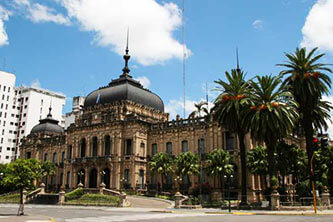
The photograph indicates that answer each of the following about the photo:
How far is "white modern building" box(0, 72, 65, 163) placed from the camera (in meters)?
104

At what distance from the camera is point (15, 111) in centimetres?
10669

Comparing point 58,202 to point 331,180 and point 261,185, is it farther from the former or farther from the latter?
point 331,180

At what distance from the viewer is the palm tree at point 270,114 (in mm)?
35469

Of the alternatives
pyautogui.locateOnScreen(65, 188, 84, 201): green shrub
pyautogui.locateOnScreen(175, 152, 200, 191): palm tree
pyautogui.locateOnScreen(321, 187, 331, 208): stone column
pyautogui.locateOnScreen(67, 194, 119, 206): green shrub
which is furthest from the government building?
pyautogui.locateOnScreen(321, 187, 331, 208): stone column

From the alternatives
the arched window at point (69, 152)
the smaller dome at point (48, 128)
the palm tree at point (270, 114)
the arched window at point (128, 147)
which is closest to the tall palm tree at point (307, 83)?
the palm tree at point (270, 114)

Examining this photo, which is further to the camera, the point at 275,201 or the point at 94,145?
the point at 94,145

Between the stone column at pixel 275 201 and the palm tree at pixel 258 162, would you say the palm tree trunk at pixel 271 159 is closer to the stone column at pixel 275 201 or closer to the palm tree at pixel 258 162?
the stone column at pixel 275 201

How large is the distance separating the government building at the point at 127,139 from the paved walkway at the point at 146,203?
19.0 ft

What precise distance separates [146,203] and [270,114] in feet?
67.1

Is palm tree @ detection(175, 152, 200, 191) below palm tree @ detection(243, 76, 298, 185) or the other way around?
below

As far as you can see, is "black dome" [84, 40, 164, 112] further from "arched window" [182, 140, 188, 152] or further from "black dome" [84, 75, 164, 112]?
"arched window" [182, 140, 188, 152]

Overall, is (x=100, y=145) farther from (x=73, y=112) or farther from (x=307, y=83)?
(x=73, y=112)

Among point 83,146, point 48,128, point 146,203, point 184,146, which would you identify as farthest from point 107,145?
point 48,128

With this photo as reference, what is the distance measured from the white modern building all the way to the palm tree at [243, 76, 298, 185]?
274 feet
